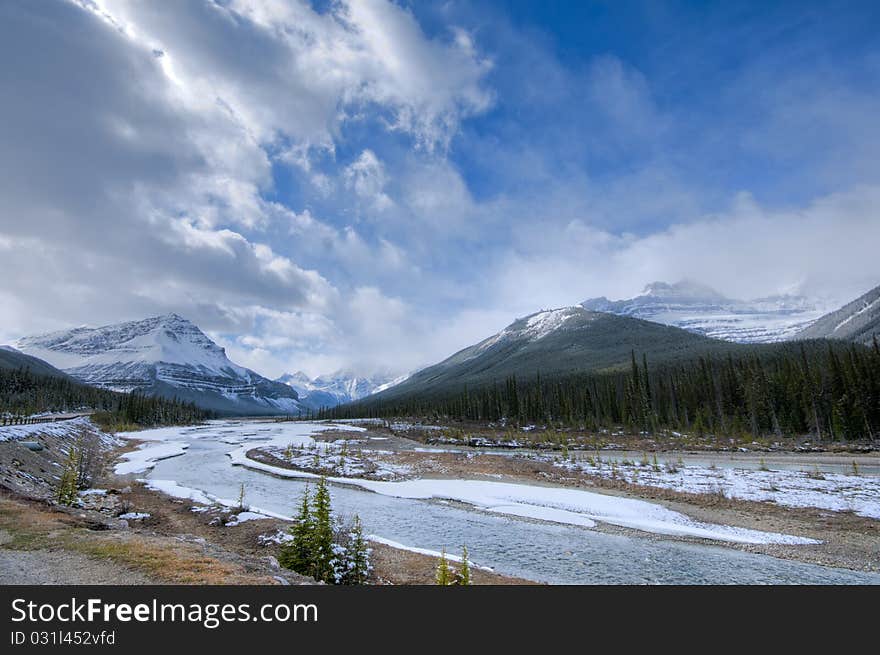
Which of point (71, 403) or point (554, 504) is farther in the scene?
point (71, 403)

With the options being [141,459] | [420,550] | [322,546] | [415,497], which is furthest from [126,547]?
[141,459]

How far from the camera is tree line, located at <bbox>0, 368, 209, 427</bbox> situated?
111m

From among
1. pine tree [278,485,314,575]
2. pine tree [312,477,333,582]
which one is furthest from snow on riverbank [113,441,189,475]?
pine tree [312,477,333,582]

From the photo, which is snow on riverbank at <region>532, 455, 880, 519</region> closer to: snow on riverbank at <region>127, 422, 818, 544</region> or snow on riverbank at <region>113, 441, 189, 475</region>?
snow on riverbank at <region>127, 422, 818, 544</region>

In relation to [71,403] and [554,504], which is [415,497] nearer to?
[554,504]

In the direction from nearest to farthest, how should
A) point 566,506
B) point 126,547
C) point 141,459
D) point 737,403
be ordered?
point 126,547 → point 566,506 → point 141,459 → point 737,403

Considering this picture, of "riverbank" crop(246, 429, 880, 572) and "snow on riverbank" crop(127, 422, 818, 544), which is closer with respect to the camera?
"riverbank" crop(246, 429, 880, 572)

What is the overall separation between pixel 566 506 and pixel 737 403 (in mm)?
78263

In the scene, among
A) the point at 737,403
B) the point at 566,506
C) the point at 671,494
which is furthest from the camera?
the point at 737,403

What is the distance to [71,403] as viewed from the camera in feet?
468

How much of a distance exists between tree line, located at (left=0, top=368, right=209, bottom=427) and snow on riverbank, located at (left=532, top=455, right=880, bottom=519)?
114m
